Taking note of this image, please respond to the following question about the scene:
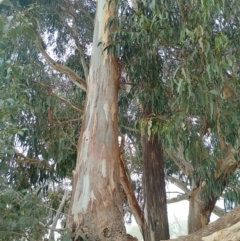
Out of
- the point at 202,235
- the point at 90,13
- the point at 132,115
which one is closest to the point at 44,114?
the point at 132,115

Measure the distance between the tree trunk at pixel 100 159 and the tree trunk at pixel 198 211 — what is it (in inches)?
65.2

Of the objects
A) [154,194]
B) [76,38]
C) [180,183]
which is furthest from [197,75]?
[180,183]

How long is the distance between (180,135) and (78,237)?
3.67 ft

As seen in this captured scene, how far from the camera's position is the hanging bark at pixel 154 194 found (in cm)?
341

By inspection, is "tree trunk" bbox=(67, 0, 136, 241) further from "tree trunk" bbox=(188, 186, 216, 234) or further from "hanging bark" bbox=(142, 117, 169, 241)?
"tree trunk" bbox=(188, 186, 216, 234)

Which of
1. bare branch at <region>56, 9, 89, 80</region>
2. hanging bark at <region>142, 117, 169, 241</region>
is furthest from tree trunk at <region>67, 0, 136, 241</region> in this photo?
bare branch at <region>56, 9, 89, 80</region>

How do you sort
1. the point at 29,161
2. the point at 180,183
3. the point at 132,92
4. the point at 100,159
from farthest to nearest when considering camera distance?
the point at 180,183
the point at 29,161
the point at 132,92
the point at 100,159

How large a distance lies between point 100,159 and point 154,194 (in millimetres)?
984

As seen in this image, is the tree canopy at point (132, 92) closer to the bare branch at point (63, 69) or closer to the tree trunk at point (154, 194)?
the bare branch at point (63, 69)

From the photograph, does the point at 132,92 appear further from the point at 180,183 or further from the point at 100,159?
the point at 180,183

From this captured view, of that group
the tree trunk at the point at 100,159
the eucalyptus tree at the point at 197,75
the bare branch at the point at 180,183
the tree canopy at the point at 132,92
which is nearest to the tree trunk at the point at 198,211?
the tree canopy at the point at 132,92

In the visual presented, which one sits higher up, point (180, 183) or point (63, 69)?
point (63, 69)

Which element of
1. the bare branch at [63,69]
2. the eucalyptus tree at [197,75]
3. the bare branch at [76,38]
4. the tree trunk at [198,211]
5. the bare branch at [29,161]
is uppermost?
the bare branch at [76,38]

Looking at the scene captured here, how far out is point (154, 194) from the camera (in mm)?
3504
